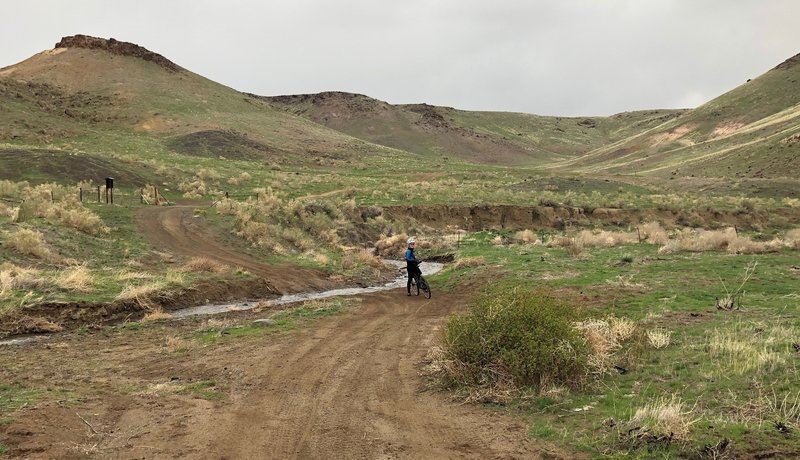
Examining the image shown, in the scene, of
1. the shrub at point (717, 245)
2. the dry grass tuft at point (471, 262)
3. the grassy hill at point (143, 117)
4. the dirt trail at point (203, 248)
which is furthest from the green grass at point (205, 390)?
the grassy hill at point (143, 117)

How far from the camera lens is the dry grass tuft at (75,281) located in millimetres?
18016

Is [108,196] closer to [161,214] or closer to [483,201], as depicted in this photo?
[161,214]

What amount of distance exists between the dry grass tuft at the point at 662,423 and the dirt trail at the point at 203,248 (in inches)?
716

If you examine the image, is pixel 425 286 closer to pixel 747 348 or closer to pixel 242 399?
pixel 242 399

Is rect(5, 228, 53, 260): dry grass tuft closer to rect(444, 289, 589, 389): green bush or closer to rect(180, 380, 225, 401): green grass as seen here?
rect(180, 380, 225, 401): green grass

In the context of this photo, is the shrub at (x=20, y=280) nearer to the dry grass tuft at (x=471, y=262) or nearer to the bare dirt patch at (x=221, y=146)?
the dry grass tuft at (x=471, y=262)

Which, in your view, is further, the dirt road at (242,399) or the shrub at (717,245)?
the shrub at (717,245)

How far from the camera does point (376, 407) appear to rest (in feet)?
29.9

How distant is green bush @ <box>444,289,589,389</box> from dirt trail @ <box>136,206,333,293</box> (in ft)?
47.7

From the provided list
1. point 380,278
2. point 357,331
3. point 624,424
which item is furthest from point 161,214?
point 624,424

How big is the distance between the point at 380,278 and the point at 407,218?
1711 cm

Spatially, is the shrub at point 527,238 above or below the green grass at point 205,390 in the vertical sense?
above

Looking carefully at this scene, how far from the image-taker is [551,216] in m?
46.9

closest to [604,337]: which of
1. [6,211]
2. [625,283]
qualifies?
[625,283]
